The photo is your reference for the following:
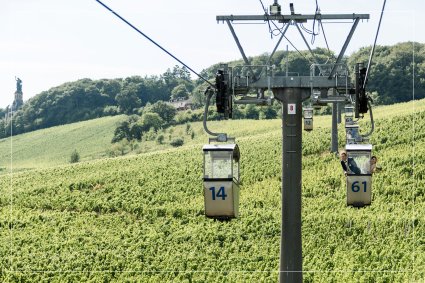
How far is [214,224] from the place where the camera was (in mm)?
34062

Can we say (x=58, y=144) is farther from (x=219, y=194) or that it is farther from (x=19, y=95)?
(x=219, y=194)

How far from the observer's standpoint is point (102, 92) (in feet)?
467

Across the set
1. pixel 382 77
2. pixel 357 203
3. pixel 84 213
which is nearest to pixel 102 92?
pixel 382 77

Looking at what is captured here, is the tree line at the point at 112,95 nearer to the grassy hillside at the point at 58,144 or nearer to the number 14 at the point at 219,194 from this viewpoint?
the grassy hillside at the point at 58,144

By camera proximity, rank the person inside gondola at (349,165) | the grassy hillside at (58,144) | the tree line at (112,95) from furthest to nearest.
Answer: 1. the tree line at (112,95)
2. the grassy hillside at (58,144)
3. the person inside gondola at (349,165)

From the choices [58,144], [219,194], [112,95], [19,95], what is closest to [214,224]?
[219,194]

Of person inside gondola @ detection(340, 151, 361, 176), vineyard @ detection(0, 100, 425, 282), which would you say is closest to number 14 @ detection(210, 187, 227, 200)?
person inside gondola @ detection(340, 151, 361, 176)

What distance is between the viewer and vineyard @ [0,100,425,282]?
92.3 ft

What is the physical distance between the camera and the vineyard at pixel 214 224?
2814cm

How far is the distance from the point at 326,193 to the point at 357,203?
22.7 metres

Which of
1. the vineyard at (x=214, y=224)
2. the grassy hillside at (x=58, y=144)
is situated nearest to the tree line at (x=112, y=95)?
the grassy hillside at (x=58, y=144)

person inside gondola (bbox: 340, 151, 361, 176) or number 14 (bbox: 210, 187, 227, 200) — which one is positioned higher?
person inside gondola (bbox: 340, 151, 361, 176)

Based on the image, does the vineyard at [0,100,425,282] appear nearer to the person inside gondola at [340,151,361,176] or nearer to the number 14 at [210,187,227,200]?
the person inside gondola at [340,151,361,176]

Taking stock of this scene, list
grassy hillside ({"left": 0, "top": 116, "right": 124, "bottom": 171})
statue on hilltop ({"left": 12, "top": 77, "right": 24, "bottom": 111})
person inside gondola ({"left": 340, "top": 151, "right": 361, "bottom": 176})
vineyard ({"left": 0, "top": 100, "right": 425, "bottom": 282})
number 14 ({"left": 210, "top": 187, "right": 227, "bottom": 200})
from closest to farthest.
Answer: number 14 ({"left": 210, "top": 187, "right": 227, "bottom": 200})
person inside gondola ({"left": 340, "top": 151, "right": 361, "bottom": 176})
vineyard ({"left": 0, "top": 100, "right": 425, "bottom": 282})
grassy hillside ({"left": 0, "top": 116, "right": 124, "bottom": 171})
statue on hilltop ({"left": 12, "top": 77, "right": 24, "bottom": 111})
